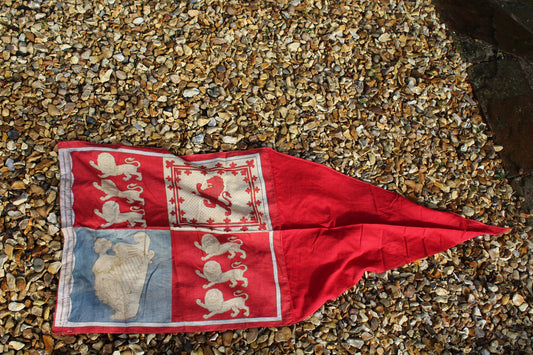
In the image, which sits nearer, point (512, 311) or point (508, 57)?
point (512, 311)

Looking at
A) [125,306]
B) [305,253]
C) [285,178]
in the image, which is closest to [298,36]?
[285,178]

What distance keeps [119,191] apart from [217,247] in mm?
857

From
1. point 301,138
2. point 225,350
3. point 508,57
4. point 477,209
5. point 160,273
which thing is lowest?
point 225,350

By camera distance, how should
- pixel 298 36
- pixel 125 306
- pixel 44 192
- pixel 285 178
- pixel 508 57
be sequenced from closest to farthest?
pixel 125 306 → pixel 44 192 → pixel 285 178 → pixel 298 36 → pixel 508 57

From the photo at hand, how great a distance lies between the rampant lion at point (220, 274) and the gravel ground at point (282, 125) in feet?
1.21

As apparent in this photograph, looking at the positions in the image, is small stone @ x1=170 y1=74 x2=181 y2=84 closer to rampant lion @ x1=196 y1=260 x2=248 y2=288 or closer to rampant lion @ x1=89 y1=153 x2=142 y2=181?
rampant lion @ x1=89 y1=153 x2=142 y2=181

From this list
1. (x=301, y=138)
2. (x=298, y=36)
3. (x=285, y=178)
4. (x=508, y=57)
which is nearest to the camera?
(x=285, y=178)

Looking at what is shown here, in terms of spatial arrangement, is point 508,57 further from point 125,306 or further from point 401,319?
point 125,306

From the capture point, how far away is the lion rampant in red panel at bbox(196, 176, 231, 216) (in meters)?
3.42

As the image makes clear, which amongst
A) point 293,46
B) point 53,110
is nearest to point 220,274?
point 53,110

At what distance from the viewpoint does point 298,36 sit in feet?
14.2

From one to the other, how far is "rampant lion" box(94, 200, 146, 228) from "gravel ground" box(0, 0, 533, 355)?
341 millimetres

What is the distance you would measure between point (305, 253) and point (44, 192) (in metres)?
2.02

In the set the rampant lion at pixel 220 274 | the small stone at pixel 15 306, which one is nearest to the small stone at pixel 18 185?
the small stone at pixel 15 306
